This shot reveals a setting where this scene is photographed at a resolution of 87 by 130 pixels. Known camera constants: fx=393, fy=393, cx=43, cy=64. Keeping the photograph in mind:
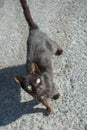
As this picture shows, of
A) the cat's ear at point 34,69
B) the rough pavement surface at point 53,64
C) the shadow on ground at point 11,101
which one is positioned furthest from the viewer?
the shadow on ground at point 11,101

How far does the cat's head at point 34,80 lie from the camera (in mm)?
4332

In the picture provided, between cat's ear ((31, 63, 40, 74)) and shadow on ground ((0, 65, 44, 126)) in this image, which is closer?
cat's ear ((31, 63, 40, 74))

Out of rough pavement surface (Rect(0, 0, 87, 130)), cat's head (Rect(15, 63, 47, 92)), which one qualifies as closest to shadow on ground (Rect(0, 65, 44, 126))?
rough pavement surface (Rect(0, 0, 87, 130))

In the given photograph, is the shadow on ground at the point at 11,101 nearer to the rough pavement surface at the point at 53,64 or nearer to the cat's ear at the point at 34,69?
the rough pavement surface at the point at 53,64

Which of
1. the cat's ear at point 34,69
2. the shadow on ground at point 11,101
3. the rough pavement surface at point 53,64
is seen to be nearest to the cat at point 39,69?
the cat's ear at point 34,69

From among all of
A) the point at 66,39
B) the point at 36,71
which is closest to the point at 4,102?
the point at 36,71

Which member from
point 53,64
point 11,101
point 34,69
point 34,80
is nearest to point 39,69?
point 34,69

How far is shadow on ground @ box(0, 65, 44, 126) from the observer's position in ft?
16.1

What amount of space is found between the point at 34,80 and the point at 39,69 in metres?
0.38

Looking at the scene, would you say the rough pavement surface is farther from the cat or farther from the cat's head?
the cat's head

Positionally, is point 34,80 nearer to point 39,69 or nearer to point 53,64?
point 39,69

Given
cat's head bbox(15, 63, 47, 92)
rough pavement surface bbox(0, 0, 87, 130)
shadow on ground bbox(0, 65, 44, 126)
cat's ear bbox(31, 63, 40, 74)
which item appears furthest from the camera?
shadow on ground bbox(0, 65, 44, 126)

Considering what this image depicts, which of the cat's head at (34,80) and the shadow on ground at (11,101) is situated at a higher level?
the cat's head at (34,80)

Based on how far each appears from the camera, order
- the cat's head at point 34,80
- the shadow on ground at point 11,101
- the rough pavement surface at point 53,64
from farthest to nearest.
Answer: the shadow on ground at point 11,101 → the rough pavement surface at point 53,64 → the cat's head at point 34,80
